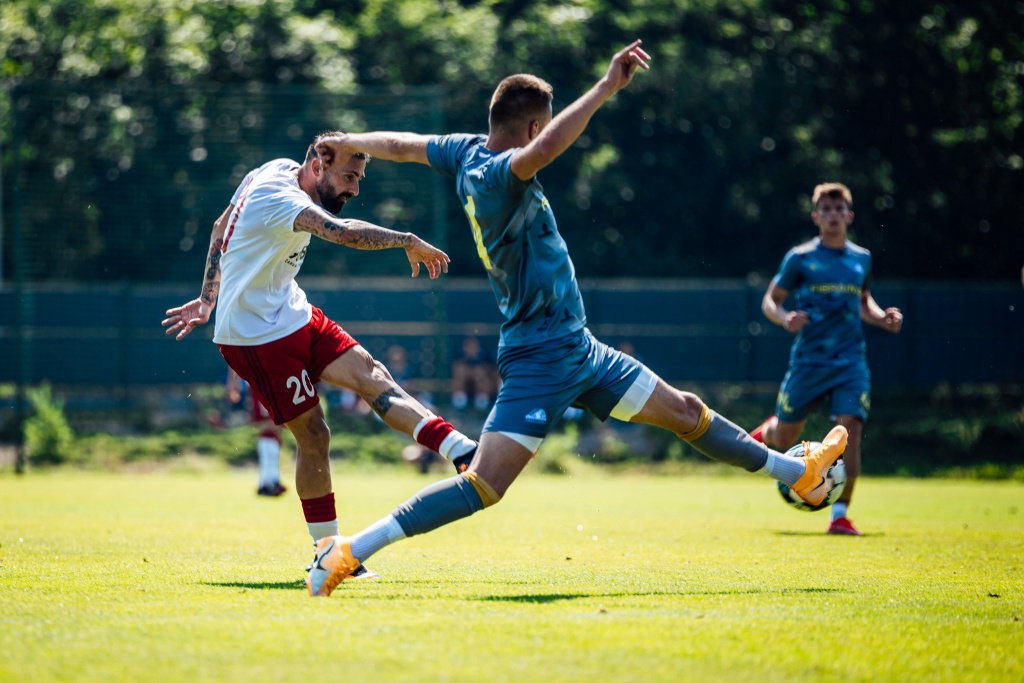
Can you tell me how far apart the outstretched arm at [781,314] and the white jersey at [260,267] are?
394 cm

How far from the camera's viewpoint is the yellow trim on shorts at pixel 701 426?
663 centimetres

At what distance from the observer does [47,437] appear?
18906 mm

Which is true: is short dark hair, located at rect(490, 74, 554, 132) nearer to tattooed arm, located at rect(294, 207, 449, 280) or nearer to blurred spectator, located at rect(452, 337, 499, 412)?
tattooed arm, located at rect(294, 207, 449, 280)

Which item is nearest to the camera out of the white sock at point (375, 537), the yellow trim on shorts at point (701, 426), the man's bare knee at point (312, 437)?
the white sock at point (375, 537)

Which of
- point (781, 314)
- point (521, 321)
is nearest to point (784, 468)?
point (521, 321)

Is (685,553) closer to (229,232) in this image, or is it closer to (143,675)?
(229,232)

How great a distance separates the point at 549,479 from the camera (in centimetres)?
1817

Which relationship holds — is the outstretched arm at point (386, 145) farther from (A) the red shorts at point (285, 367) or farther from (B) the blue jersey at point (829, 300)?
(B) the blue jersey at point (829, 300)

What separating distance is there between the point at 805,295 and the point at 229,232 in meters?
5.01

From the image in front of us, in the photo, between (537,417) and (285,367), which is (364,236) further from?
(537,417)

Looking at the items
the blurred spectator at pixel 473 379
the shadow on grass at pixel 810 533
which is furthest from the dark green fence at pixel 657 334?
the shadow on grass at pixel 810 533

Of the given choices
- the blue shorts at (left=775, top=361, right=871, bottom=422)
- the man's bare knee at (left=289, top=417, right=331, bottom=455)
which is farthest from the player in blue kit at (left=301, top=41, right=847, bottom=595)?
the blue shorts at (left=775, top=361, right=871, bottom=422)

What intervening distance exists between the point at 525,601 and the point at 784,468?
6.02 ft

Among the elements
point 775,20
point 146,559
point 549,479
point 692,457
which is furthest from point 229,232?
point 775,20
